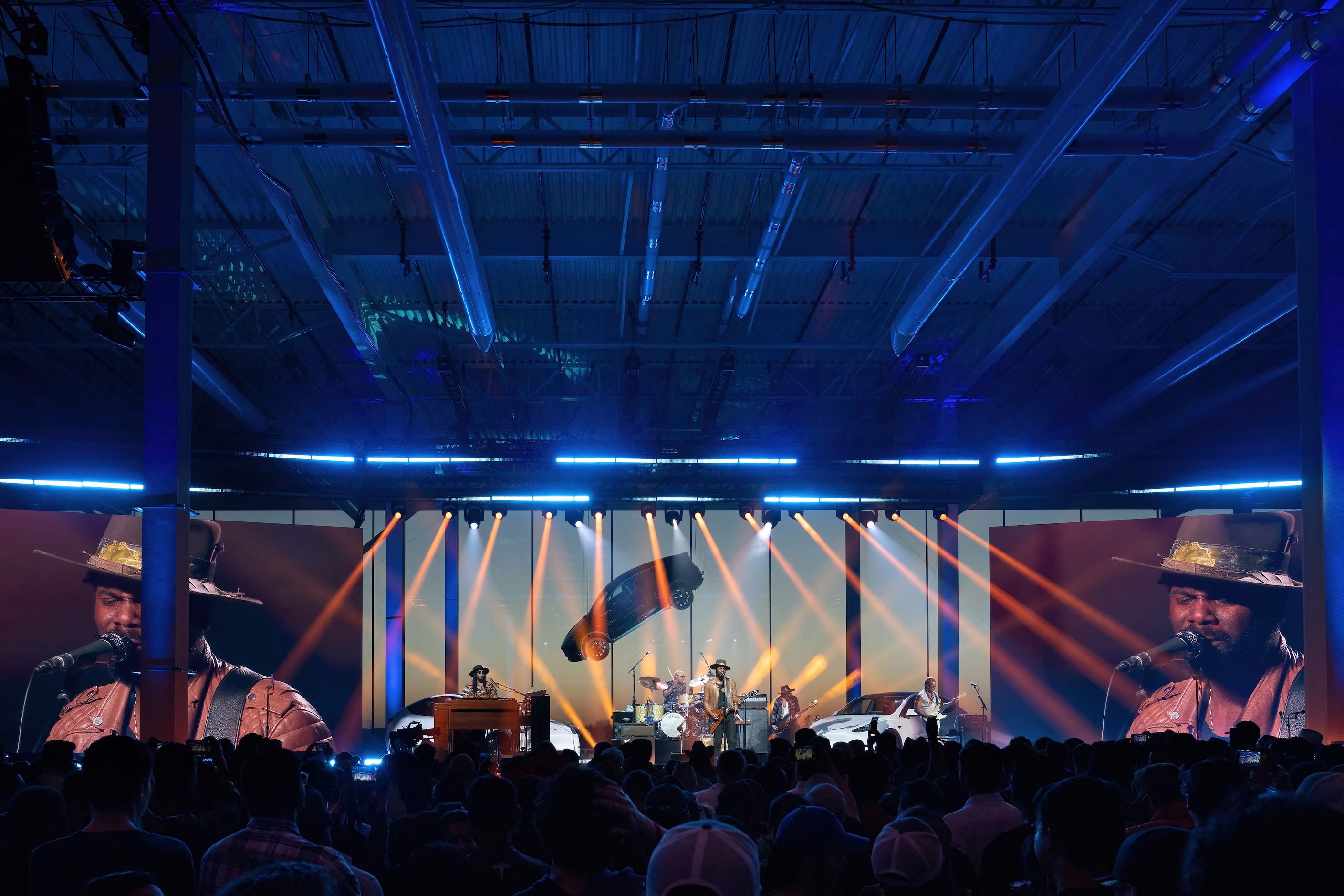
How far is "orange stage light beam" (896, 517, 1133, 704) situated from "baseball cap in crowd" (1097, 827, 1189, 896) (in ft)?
59.3

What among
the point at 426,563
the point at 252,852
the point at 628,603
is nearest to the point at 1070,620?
the point at 628,603

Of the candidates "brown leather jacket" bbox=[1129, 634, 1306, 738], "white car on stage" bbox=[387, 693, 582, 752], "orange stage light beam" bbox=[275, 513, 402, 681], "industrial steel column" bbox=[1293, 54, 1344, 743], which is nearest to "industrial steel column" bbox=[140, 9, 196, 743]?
"industrial steel column" bbox=[1293, 54, 1344, 743]

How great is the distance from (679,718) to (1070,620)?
733cm

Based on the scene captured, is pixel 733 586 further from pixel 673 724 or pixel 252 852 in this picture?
pixel 252 852

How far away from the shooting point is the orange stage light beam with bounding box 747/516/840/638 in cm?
2434

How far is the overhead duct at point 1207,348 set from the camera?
13.7 metres

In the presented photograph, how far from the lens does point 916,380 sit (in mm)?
19047

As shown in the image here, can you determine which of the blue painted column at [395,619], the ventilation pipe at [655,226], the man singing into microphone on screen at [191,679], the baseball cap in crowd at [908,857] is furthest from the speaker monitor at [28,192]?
the blue painted column at [395,619]

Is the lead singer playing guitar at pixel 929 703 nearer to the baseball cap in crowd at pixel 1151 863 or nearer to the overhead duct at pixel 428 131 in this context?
the overhead duct at pixel 428 131

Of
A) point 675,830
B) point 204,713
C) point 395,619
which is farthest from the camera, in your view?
point 395,619

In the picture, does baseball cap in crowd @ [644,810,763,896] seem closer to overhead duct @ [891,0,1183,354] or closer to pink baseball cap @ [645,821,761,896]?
pink baseball cap @ [645,821,761,896]

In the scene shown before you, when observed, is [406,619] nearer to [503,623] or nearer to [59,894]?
[503,623]

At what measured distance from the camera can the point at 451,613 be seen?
23781mm

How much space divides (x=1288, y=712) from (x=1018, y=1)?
40.2 ft
